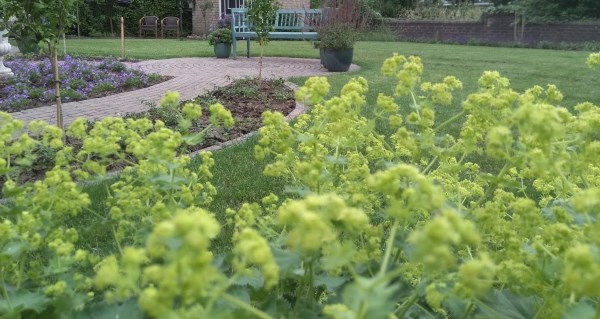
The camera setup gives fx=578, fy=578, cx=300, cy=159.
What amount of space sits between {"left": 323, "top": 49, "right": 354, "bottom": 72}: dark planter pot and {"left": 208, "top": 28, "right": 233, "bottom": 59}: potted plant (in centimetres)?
321

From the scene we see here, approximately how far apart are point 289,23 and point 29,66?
21.6 feet

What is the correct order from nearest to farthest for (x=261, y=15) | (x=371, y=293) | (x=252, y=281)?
(x=371, y=293)
(x=252, y=281)
(x=261, y=15)

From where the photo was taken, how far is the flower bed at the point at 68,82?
283 inches

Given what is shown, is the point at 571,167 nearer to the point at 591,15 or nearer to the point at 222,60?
the point at 222,60

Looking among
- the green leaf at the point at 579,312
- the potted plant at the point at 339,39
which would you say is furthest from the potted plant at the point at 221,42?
the green leaf at the point at 579,312

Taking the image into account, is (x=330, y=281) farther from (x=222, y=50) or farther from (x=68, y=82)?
(x=222, y=50)

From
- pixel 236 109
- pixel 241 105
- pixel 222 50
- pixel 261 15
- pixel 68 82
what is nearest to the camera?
pixel 236 109

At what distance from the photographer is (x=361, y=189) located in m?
1.98

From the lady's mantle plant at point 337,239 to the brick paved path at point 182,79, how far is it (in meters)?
4.66

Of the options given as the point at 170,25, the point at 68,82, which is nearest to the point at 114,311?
the point at 68,82

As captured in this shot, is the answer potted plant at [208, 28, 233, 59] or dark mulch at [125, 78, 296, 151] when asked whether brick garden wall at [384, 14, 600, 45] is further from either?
dark mulch at [125, 78, 296, 151]

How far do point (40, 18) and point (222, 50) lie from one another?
29.5 feet

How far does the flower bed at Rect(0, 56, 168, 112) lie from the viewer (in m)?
7.19

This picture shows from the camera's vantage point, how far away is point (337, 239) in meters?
1.67
